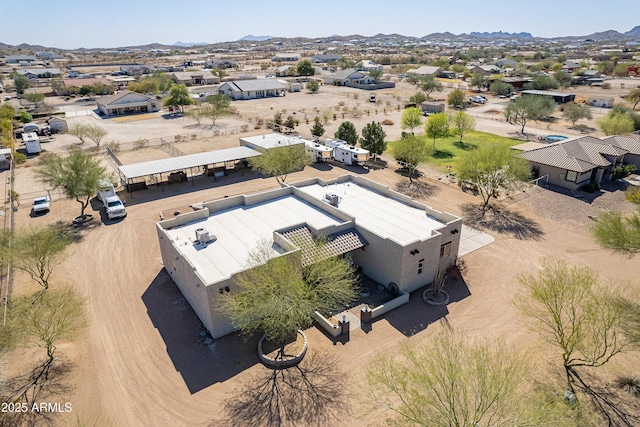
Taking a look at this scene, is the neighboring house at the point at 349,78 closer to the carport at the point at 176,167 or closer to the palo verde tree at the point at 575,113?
the palo verde tree at the point at 575,113

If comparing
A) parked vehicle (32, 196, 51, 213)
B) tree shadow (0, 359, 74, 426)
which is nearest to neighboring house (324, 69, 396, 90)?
parked vehicle (32, 196, 51, 213)

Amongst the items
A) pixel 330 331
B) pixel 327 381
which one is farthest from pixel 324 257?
pixel 327 381

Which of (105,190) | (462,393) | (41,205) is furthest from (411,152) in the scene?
(41,205)

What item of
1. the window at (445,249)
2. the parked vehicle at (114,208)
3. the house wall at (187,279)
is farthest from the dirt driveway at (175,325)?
the window at (445,249)

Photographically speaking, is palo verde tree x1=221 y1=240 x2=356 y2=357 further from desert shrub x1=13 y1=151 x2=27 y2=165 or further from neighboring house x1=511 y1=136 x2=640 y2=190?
desert shrub x1=13 y1=151 x2=27 y2=165

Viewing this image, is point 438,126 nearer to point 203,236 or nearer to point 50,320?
point 203,236
